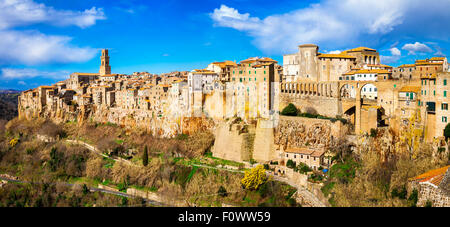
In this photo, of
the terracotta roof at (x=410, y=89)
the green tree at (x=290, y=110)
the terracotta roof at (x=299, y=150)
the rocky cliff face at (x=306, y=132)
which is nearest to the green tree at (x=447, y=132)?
the terracotta roof at (x=410, y=89)

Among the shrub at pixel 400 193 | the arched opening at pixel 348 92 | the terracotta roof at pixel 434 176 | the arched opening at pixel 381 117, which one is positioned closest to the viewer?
the terracotta roof at pixel 434 176

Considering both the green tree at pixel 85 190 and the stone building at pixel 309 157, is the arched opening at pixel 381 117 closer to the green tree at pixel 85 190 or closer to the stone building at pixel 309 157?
the stone building at pixel 309 157

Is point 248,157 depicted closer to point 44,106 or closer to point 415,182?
point 415,182

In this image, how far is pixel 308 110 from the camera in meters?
29.5

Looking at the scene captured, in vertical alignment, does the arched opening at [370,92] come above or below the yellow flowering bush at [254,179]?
above

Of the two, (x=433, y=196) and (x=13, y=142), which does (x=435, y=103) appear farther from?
(x=13, y=142)

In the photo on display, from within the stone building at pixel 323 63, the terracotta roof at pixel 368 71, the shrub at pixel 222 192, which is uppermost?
the stone building at pixel 323 63

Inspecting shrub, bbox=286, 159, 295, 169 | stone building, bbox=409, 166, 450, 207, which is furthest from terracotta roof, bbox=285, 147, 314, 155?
stone building, bbox=409, 166, 450, 207

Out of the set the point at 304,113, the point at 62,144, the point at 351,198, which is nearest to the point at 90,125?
the point at 62,144

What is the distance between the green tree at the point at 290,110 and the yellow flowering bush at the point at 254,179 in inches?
246

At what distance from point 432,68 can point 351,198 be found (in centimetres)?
1374

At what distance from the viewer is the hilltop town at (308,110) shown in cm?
2152

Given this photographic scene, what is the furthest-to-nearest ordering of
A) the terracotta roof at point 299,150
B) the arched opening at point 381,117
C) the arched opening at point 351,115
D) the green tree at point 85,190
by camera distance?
1. the green tree at point 85,190
2. the arched opening at point 351,115
3. the terracotta roof at point 299,150
4. the arched opening at point 381,117

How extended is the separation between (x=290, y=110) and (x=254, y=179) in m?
7.51
